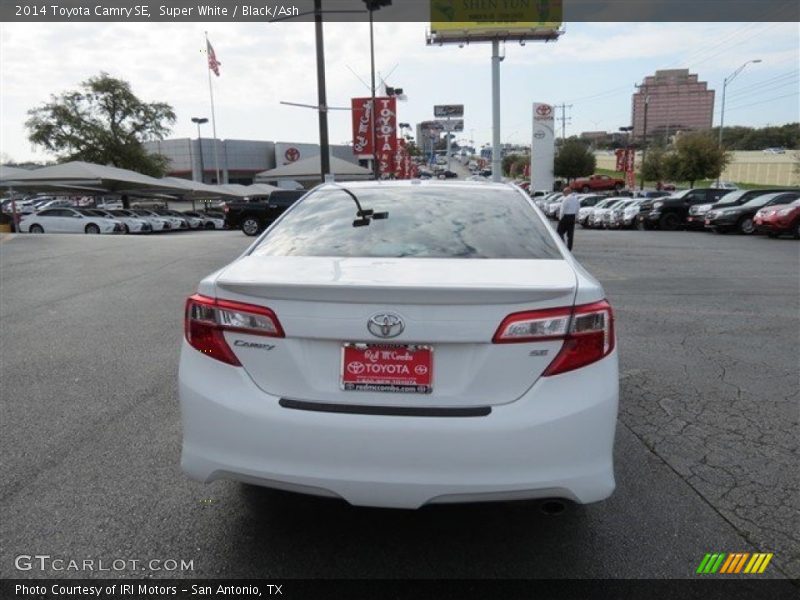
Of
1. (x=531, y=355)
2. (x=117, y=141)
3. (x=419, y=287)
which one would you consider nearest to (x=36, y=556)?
(x=419, y=287)

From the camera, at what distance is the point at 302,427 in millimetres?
2383

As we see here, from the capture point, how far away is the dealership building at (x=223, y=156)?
262 feet

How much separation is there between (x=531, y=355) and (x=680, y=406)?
2.75 meters

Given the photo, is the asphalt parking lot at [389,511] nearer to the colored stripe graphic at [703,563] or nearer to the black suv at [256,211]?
the colored stripe graphic at [703,563]

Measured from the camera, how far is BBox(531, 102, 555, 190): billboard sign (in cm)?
6794

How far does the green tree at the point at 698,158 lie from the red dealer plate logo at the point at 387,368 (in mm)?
58682

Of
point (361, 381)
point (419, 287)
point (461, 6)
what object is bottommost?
point (361, 381)

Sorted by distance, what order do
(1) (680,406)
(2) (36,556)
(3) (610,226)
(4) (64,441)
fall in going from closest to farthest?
(2) (36,556) → (4) (64,441) → (1) (680,406) → (3) (610,226)

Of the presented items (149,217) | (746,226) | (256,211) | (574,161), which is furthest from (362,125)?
(574,161)

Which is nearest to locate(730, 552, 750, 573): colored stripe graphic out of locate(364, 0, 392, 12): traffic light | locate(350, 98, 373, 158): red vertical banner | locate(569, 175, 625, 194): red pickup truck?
locate(364, 0, 392, 12): traffic light

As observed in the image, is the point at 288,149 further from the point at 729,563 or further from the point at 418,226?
the point at 729,563

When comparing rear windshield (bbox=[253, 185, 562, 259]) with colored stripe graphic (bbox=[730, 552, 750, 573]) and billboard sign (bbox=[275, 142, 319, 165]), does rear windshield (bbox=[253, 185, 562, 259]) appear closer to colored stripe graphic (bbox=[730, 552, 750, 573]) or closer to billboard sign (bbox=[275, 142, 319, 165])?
colored stripe graphic (bbox=[730, 552, 750, 573])

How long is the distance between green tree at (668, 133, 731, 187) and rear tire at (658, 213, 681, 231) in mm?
31033

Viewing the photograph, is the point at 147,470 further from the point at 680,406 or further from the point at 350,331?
the point at 680,406
